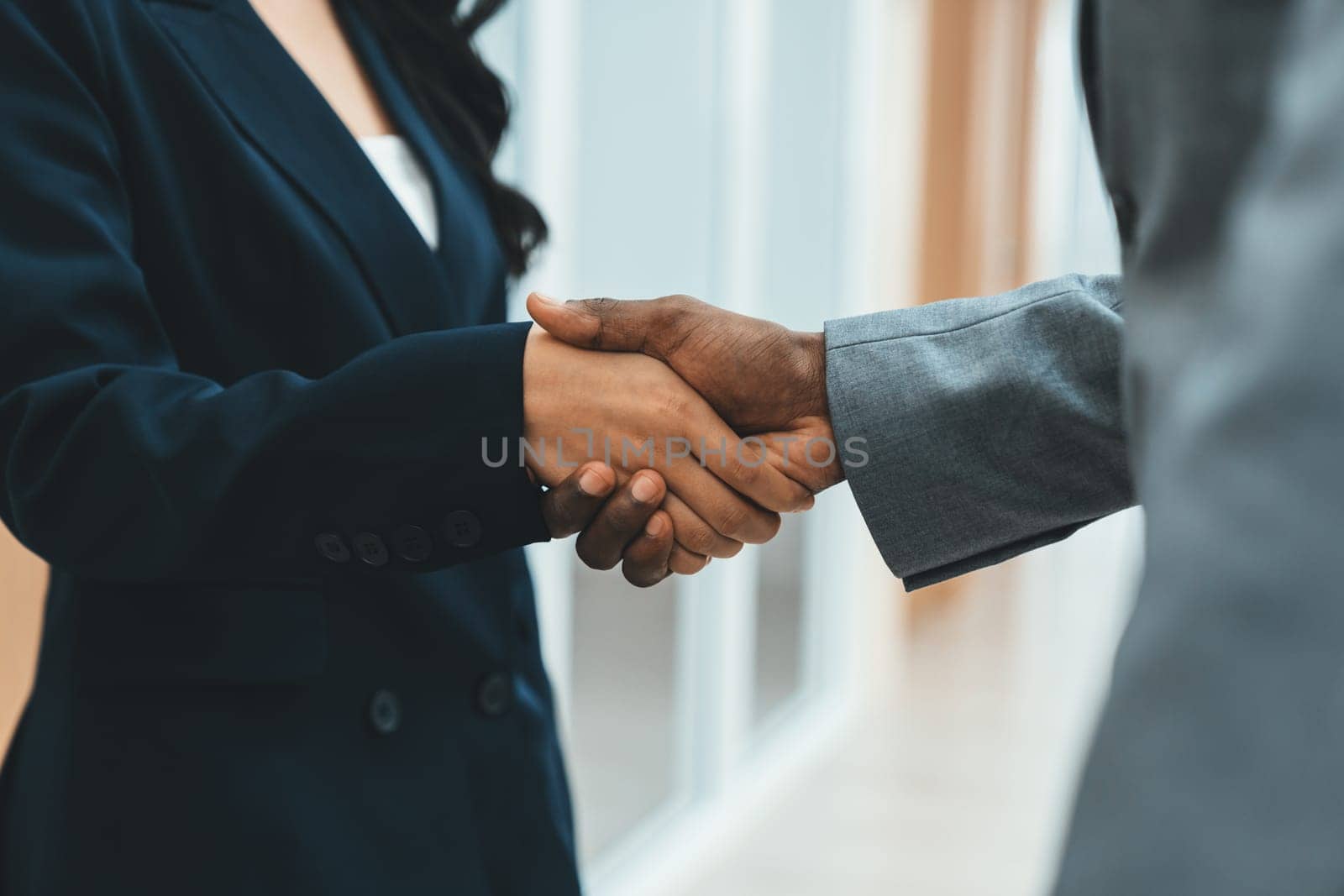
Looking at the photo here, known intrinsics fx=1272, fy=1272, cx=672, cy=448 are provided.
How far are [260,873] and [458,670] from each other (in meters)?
0.19

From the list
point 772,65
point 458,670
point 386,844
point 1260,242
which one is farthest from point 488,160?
point 772,65

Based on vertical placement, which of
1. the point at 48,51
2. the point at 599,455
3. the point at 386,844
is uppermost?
the point at 48,51

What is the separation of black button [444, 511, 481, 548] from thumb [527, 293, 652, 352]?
160mm

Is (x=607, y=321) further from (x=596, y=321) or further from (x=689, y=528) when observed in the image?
(x=689, y=528)

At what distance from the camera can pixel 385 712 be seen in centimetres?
90

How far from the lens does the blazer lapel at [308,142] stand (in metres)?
0.86

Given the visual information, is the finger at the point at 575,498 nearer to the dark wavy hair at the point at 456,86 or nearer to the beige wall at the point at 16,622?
the dark wavy hair at the point at 456,86

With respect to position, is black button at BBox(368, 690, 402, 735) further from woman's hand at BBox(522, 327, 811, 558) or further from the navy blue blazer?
woman's hand at BBox(522, 327, 811, 558)

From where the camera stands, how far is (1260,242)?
0.33 metres

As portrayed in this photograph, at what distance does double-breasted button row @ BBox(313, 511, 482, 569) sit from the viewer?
0.78 meters

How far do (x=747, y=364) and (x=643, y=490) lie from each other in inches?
5.2

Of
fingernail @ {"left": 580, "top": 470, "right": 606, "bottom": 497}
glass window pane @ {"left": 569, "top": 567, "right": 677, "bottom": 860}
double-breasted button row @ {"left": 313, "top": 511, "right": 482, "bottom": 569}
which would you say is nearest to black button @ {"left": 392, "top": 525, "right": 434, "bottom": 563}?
double-breasted button row @ {"left": 313, "top": 511, "right": 482, "bottom": 569}

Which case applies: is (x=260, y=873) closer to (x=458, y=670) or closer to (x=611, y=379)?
(x=458, y=670)

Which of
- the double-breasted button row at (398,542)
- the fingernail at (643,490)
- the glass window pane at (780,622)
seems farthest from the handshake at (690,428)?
the glass window pane at (780,622)
